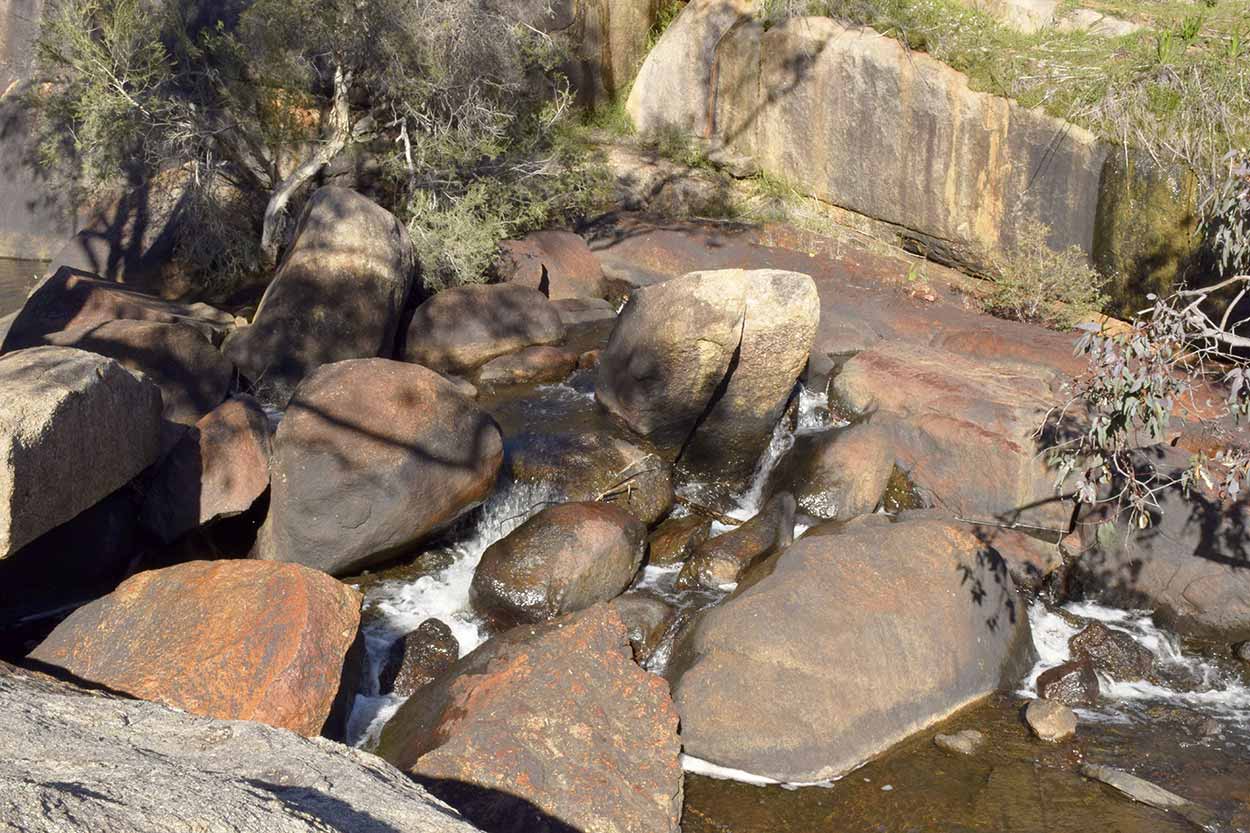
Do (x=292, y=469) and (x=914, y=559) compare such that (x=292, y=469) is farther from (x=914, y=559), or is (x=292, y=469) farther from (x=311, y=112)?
(x=311, y=112)

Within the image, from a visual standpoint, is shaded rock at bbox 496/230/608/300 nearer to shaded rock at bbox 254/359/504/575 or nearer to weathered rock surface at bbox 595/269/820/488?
weathered rock surface at bbox 595/269/820/488

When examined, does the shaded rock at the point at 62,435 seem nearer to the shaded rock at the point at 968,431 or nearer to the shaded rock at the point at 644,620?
the shaded rock at the point at 644,620

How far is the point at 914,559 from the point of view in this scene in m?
6.75

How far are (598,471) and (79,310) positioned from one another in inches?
196

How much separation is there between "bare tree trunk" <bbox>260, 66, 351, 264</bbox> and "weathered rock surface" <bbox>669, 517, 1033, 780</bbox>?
7952 millimetres

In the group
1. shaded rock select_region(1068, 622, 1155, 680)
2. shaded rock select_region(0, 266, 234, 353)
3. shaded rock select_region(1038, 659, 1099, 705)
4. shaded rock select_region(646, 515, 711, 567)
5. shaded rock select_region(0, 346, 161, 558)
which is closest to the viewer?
shaded rock select_region(0, 346, 161, 558)

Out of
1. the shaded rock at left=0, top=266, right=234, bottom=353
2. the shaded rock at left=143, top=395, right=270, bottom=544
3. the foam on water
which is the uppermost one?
the shaded rock at left=0, top=266, right=234, bottom=353

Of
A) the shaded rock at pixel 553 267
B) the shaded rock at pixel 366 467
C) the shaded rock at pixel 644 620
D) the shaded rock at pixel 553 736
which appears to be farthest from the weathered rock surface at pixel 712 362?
the shaded rock at pixel 553 267

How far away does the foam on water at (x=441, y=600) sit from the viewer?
639 centimetres

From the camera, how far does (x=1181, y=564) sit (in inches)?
291

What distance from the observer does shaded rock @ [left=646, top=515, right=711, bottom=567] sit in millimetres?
8039

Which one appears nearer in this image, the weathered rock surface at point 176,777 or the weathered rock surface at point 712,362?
the weathered rock surface at point 176,777

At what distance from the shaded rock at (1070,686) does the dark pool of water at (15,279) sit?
1108 centimetres

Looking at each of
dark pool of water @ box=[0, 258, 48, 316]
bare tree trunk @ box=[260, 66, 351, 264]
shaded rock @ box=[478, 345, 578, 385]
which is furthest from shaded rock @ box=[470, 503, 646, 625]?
dark pool of water @ box=[0, 258, 48, 316]
